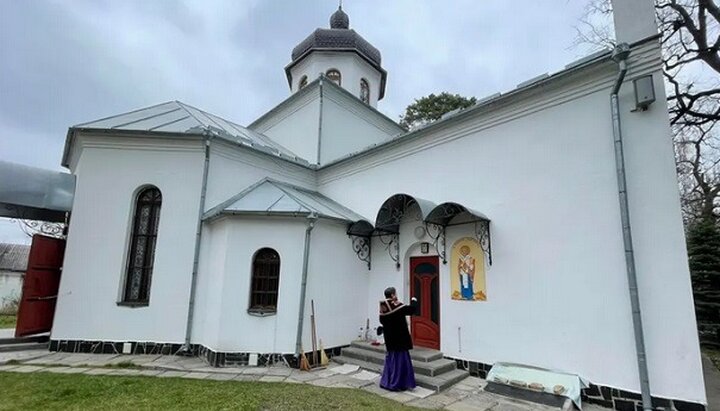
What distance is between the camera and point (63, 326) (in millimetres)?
7168

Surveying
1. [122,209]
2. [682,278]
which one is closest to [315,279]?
[122,209]

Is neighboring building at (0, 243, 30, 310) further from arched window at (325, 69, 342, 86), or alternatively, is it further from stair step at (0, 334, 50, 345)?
arched window at (325, 69, 342, 86)

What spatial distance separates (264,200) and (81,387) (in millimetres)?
4511

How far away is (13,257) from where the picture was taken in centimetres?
2558

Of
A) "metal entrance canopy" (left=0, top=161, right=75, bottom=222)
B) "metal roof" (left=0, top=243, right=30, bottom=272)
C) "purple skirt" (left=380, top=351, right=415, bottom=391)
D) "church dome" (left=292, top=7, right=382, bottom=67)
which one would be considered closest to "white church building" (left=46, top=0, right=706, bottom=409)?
"metal entrance canopy" (left=0, top=161, right=75, bottom=222)

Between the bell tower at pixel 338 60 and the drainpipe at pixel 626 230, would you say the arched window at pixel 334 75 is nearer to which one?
the bell tower at pixel 338 60

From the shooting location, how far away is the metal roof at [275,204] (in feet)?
23.8

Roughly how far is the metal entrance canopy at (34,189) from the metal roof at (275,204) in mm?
3494

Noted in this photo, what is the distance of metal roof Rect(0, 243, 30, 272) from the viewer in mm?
23542

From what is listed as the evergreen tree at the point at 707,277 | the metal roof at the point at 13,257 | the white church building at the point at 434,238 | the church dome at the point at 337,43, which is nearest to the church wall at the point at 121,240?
the white church building at the point at 434,238

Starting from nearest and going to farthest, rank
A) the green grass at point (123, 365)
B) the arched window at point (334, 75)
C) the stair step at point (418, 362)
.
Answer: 1. the stair step at point (418, 362)
2. the green grass at point (123, 365)
3. the arched window at point (334, 75)

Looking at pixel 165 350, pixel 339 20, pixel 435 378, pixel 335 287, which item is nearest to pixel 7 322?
pixel 165 350

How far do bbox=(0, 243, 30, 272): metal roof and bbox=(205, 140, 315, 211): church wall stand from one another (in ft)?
79.5

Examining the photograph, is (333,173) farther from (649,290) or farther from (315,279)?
(649,290)
